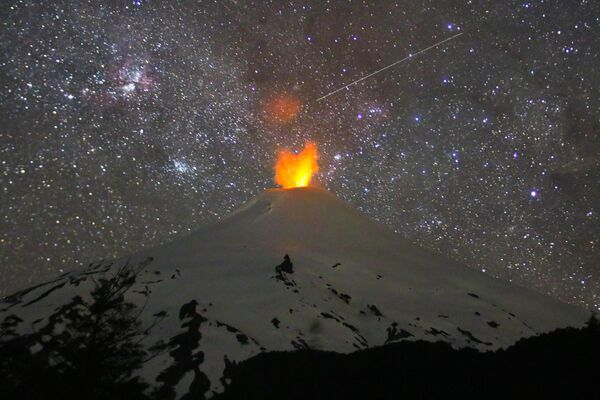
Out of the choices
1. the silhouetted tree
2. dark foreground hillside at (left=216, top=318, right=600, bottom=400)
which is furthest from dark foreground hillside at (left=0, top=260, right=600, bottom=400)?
the silhouetted tree

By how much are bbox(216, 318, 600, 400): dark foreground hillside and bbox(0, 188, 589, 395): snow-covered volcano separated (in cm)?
104

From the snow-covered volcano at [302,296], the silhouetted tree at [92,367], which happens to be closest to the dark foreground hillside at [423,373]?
the snow-covered volcano at [302,296]

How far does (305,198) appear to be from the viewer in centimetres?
5278

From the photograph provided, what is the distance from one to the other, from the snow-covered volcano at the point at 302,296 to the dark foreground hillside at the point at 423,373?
1.04m

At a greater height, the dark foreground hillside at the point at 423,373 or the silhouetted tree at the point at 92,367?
the dark foreground hillside at the point at 423,373

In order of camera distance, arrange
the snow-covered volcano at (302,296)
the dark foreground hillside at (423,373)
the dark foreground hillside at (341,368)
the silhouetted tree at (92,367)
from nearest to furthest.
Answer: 1. the silhouetted tree at (92,367)
2. the dark foreground hillside at (341,368)
3. the dark foreground hillside at (423,373)
4. the snow-covered volcano at (302,296)

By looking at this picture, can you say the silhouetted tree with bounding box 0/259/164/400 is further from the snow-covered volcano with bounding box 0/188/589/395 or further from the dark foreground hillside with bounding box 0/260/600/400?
the snow-covered volcano with bounding box 0/188/589/395

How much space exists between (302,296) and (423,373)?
8587 millimetres

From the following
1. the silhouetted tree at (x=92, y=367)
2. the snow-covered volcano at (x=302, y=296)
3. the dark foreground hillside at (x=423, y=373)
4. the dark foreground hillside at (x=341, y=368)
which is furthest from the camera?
the snow-covered volcano at (x=302, y=296)

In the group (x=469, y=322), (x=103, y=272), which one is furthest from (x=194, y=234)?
(x=469, y=322)

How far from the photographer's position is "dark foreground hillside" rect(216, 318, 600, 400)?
19922mm

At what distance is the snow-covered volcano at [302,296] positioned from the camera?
23578mm

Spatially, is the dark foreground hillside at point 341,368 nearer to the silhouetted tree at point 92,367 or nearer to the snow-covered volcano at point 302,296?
the silhouetted tree at point 92,367

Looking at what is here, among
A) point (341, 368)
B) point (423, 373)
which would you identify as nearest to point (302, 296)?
point (341, 368)
